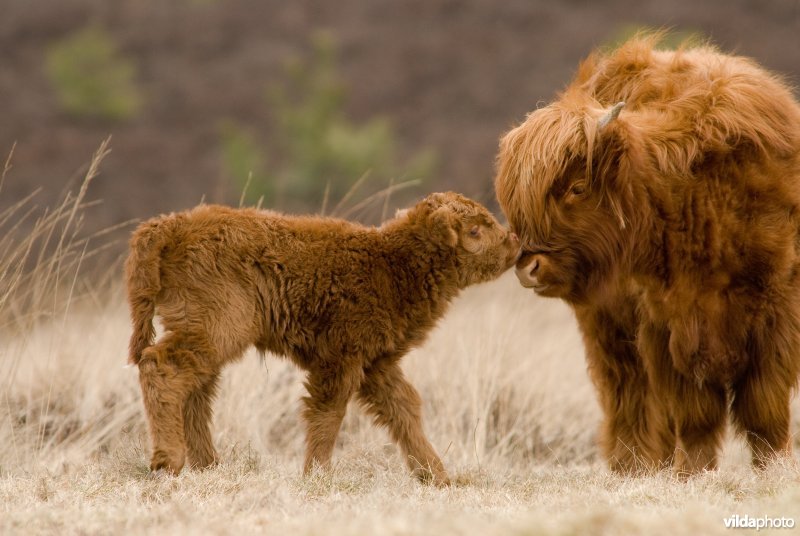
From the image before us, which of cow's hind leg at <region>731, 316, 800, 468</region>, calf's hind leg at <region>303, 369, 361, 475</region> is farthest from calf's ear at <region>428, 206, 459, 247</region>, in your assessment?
cow's hind leg at <region>731, 316, 800, 468</region>

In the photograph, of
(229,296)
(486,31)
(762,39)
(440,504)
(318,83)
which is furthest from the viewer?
(486,31)

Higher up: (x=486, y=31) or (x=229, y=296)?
(x=229, y=296)

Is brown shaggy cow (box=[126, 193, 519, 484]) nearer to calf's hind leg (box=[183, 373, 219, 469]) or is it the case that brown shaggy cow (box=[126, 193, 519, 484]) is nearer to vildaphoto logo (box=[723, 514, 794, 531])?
calf's hind leg (box=[183, 373, 219, 469])

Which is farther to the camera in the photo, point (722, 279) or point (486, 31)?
point (486, 31)

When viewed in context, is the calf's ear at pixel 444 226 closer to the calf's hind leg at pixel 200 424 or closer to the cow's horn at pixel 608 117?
the cow's horn at pixel 608 117

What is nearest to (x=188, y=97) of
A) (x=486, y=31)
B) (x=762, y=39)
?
(x=486, y=31)

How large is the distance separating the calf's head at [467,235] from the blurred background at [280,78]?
13341mm

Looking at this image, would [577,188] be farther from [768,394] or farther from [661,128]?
[768,394]

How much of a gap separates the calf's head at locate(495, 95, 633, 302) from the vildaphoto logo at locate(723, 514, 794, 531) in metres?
1.39

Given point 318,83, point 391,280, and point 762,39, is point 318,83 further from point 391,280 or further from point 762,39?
point 391,280

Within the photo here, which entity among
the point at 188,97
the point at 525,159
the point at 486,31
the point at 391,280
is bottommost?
the point at 188,97

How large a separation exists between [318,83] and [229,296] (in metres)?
14.1

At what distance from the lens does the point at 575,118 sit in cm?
476

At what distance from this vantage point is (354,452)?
585 centimetres
